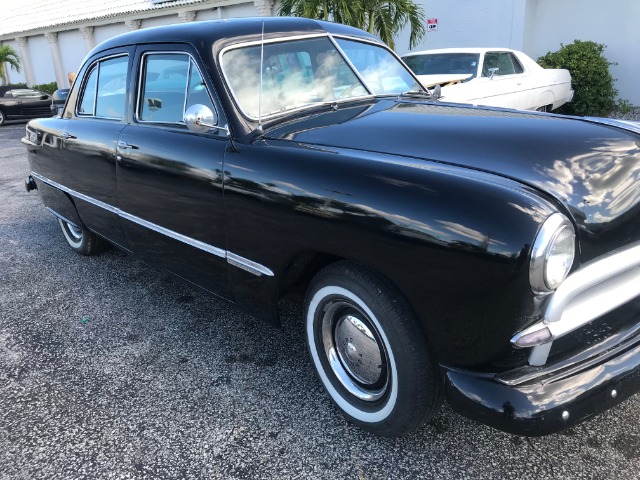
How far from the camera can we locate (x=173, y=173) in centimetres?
281

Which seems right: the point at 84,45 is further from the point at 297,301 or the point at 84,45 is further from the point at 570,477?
the point at 570,477

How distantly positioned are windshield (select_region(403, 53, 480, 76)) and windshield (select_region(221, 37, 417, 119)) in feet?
16.4

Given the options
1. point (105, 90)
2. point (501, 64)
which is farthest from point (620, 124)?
point (501, 64)

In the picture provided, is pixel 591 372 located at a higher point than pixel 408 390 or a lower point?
higher

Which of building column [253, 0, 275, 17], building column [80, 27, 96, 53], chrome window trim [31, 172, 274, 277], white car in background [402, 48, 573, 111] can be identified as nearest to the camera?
chrome window trim [31, 172, 274, 277]

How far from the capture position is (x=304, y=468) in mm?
2117

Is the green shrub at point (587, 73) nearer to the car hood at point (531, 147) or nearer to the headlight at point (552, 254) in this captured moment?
the car hood at point (531, 147)

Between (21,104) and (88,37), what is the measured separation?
8.88 meters

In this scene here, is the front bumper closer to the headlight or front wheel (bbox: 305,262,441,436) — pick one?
front wheel (bbox: 305,262,441,436)

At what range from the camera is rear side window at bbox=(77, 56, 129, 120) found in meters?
3.47

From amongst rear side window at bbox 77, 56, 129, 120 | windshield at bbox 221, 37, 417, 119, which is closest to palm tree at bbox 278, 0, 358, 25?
rear side window at bbox 77, 56, 129, 120

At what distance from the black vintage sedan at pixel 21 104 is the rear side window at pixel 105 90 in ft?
46.7

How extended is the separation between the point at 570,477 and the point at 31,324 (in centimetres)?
325

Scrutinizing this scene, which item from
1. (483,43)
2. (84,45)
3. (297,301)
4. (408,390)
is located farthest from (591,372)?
(84,45)
